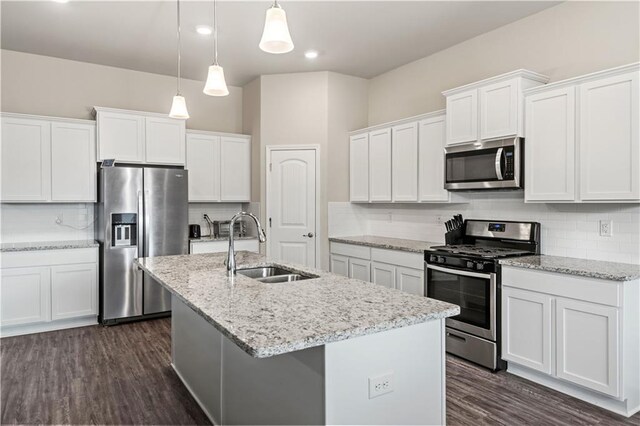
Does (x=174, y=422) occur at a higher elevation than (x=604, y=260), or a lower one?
lower

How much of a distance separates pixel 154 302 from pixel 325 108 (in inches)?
119

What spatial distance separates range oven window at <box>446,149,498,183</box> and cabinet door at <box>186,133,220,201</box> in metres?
2.93

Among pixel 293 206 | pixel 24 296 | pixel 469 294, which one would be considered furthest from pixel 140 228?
pixel 469 294

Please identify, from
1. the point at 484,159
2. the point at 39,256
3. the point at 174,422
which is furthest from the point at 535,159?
the point at 39,256

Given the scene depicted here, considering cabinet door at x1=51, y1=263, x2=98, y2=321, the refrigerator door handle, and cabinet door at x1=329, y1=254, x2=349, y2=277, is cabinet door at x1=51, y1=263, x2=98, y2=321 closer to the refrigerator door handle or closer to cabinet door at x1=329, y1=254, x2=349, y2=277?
the refrigerator door handle

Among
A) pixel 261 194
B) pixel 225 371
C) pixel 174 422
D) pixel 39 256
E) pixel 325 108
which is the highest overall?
pixel 325 108

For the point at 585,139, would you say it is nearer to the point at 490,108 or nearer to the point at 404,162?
the point at 490,108

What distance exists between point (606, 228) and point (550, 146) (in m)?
0.73

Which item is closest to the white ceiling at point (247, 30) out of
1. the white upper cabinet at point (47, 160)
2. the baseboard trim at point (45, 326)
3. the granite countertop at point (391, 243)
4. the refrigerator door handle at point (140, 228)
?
the white upper cabinet at point (47, 160)

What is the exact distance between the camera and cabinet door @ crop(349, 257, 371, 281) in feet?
15.3

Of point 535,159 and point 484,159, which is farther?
point 484,159

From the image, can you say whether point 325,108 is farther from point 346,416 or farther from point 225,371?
point 346,416

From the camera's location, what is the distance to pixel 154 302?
481 cm

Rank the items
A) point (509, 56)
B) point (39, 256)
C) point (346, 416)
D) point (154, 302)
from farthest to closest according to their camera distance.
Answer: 1. point (154, 302)
2. point (39, 256)
3. point (509, 56)
4. point (346, 416)
